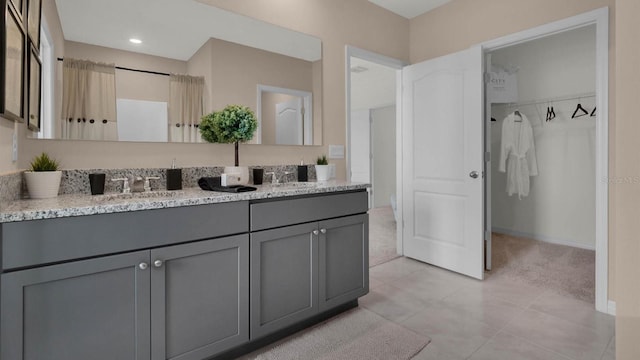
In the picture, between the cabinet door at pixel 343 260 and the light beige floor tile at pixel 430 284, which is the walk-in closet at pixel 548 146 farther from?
the cabinet door at pixel 343 260

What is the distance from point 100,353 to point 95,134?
1.14 metres

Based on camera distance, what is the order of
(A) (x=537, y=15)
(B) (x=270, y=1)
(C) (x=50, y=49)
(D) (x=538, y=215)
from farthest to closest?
(D) (x=538, y=215), (A) (x=537, y=15), (B) (x=270, y=1), (C) (x=50, y=49)

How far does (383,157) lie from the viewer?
695cm

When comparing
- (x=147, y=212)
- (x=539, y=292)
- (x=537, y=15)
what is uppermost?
(x=537, y=15)

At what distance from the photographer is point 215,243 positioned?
157 centimetres

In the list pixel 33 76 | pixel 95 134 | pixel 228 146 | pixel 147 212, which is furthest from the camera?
pixel 228 146

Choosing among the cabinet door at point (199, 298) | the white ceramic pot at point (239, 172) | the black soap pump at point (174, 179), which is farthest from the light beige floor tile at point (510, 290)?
the black soap pump at point (174, 179)

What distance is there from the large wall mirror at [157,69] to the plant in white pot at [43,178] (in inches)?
8.0

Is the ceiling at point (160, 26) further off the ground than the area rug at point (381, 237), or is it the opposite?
the ceiling at point (160, 26)

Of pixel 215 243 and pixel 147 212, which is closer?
pixel 147 212

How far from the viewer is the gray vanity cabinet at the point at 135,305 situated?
116cm

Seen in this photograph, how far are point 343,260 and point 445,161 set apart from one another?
5.11 ft

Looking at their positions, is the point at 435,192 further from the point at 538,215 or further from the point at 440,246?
the point at 538,215

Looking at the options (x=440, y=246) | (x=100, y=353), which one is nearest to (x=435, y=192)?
(x=440, y=246)
